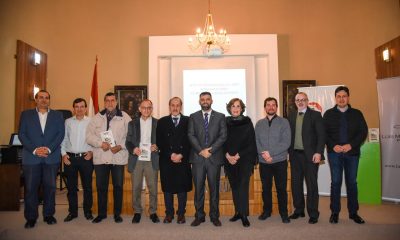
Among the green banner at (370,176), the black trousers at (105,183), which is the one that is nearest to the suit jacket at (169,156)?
the black trousers at (105,183)

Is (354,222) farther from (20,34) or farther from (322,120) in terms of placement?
(20,34)

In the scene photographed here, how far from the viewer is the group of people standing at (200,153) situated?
3615mm

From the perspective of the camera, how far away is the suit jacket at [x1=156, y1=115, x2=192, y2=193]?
364 centimetres

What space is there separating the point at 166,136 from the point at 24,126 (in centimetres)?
165

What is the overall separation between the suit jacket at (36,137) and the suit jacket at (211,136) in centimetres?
159

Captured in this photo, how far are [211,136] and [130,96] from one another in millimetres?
3428

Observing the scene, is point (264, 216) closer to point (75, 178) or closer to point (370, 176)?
point (370, 176)

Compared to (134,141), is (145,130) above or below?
above

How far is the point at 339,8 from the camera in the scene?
663 centimetres

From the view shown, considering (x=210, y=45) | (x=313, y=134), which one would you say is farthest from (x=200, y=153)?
(x=210, y=45)

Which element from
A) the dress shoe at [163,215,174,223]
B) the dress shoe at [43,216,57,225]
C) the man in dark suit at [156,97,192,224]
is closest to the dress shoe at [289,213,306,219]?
the man in dark suit at [156,97,192,224]

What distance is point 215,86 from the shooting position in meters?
6.48

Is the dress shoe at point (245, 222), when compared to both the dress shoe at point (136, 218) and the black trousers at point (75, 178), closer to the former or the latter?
the dress shoe at point (136, 218)

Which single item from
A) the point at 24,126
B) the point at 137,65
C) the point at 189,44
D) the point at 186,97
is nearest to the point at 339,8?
the point at 189,44
